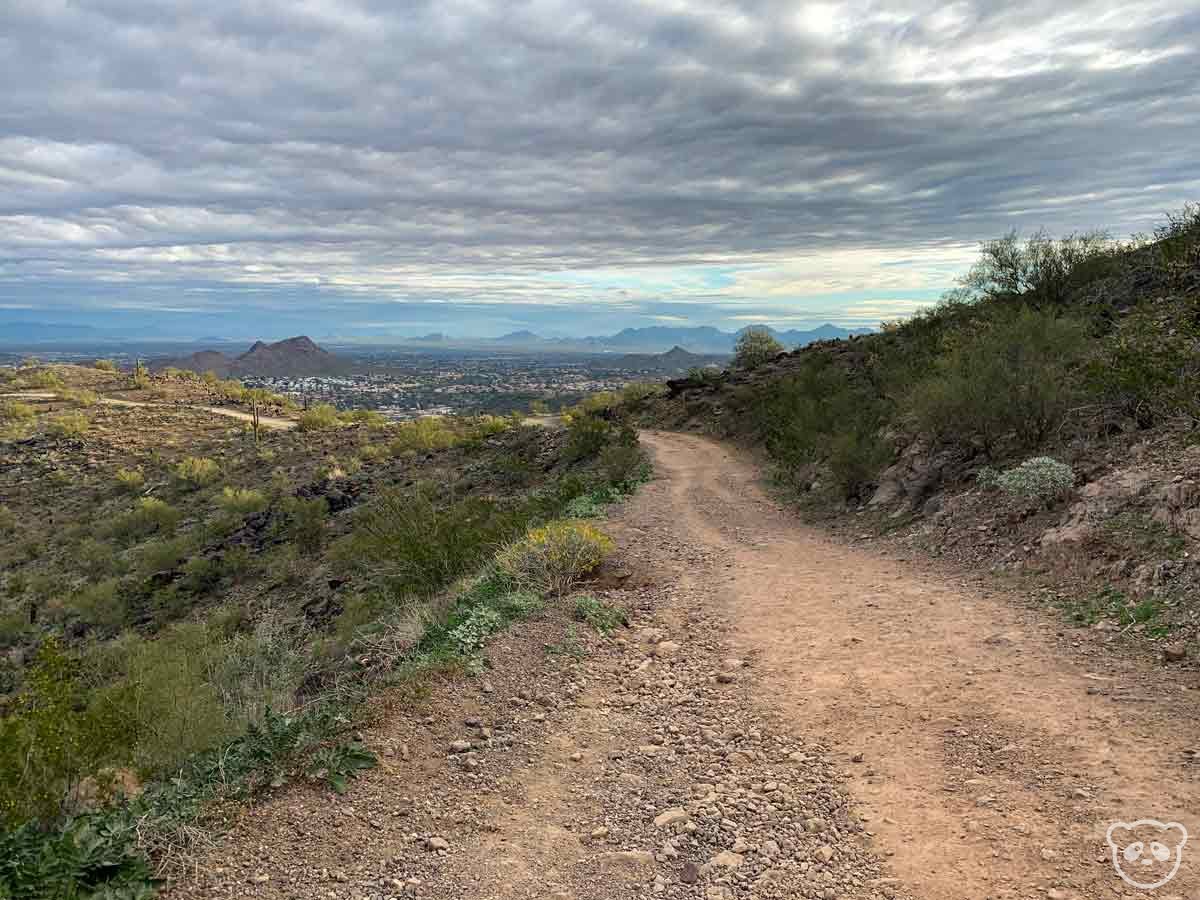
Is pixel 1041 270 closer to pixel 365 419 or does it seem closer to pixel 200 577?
pixel 200 577

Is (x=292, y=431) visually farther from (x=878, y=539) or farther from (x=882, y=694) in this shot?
(x=882, y=694)

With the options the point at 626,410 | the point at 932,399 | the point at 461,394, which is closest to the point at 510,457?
the point at 626,410

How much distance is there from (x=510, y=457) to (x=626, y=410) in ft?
40.5

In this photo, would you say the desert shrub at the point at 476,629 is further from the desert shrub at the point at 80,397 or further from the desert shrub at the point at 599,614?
the desert shrub at the point at 80,397

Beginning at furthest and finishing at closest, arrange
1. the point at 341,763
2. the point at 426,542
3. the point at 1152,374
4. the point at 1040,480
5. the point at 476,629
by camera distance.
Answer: the point at 426,542, the point at 1152,374, the point at 1040,480, the point at 476,629, the point at 341,763

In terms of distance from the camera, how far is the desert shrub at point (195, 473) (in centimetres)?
3897

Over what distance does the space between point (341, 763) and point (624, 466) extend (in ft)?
51.9

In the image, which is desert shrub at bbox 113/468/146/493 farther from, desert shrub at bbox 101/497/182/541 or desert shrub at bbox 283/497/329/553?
desert shrub at bbox 283/497/329/553

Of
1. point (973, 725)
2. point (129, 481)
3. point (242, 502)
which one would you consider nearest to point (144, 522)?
point (242, 502)

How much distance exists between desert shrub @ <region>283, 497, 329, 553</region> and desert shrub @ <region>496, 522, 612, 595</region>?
1722cm

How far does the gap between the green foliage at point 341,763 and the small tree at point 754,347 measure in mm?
41774

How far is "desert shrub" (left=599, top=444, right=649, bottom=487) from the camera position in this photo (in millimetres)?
19312

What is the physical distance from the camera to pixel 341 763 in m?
5.11

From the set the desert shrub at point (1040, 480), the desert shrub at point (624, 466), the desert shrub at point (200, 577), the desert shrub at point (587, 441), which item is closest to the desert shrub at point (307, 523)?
the desert shrub at point (200, 577)
